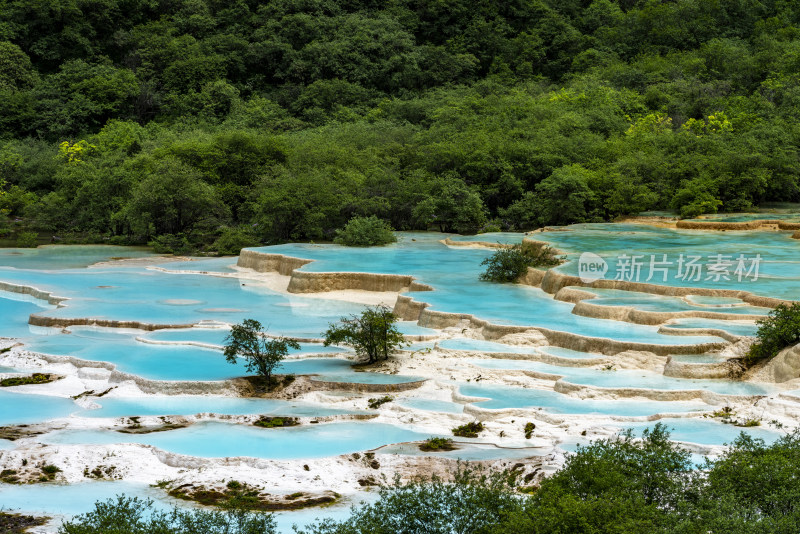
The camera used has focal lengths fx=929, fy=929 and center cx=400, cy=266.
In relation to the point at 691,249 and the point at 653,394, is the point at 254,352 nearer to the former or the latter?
the point at 653,394

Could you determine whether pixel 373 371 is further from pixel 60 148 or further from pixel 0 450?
pixel 60 148

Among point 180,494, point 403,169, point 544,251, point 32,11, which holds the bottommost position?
point 180,494

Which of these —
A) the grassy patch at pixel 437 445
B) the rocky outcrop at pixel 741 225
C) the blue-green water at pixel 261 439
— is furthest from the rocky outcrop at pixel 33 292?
the rocky outcrop at pixel 741 225

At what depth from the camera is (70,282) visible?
838 inches

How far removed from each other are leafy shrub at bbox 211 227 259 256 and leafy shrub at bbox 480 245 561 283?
30.3ft

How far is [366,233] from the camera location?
24547mm

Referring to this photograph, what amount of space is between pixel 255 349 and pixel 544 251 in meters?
8.77

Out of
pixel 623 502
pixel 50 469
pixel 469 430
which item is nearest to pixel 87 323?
pixel 50 469

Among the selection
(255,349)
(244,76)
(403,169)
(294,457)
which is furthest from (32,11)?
(294,457)

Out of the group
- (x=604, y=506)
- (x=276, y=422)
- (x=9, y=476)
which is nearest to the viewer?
(x=604, y=506)

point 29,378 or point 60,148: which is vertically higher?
point 60,148

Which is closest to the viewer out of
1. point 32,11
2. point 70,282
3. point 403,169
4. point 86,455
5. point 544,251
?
point 86,455

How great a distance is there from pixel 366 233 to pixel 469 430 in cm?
1412

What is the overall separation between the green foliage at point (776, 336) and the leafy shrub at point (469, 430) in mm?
3930
